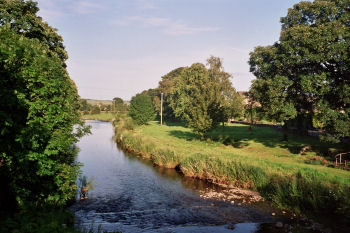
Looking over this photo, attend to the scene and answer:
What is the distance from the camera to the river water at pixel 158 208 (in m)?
13.3

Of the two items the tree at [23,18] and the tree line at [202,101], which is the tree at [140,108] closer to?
the tree line at [202,101]

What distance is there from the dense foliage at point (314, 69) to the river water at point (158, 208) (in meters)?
14.0

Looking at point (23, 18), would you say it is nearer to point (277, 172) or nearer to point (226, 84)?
point (277, 172)

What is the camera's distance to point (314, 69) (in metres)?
27.9

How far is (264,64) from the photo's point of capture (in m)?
31.6

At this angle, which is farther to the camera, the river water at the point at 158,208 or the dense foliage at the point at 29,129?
the river water at the point at 158,208

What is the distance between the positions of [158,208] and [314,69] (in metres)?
23.0

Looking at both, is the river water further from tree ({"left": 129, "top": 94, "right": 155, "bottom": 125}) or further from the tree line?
tree ({"left": 129, "top": 94, "right": 155, "bottom": 125})

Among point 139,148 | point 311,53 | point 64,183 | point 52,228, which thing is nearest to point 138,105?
point 139,148

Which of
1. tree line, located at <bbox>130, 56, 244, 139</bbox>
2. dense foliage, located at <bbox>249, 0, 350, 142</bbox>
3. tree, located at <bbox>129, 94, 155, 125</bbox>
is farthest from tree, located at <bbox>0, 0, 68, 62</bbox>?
tree, located at <bbox>129, 94, 155, 125</bbox>

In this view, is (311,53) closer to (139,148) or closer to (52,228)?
(139,148)

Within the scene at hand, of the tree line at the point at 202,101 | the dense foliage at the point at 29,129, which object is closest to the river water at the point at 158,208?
the dense foliage at the point at 29,129

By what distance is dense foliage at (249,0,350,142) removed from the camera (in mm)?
24188

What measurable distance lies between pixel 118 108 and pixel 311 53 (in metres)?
102
